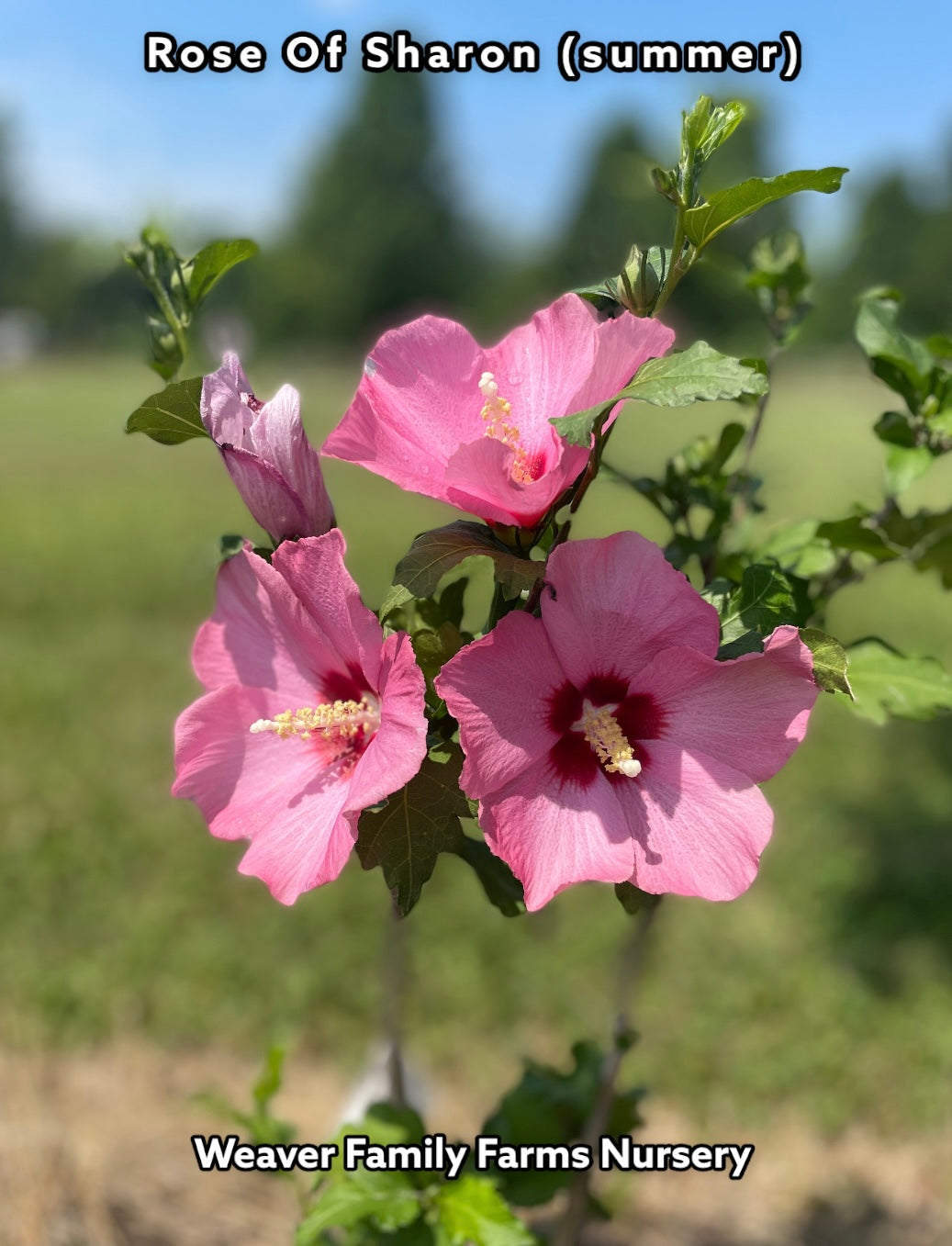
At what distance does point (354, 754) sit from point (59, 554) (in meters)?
6.62

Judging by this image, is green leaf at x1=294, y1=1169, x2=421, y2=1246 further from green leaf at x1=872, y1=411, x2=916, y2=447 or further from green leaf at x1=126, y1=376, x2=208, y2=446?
green leaf at x1=872, y1=411, x2=916, y2=447

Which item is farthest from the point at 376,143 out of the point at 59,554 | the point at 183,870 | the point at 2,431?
the point at 183,870

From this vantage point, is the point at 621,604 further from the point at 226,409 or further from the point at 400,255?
the point at 400,255

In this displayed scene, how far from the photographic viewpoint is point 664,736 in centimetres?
87

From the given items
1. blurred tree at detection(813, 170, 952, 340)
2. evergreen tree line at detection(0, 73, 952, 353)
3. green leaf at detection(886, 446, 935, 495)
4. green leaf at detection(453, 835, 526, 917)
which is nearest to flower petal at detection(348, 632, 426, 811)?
green leaf at detection(453, 835, 526, 917)

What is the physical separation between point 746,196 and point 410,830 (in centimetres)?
57

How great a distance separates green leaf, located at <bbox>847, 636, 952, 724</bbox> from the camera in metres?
1.08

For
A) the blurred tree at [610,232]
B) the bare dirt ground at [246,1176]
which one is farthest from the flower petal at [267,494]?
the blurred tree at [610,232]

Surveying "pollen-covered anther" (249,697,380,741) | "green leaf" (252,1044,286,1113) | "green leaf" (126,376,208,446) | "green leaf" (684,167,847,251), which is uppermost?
"green leaf" (684,167,847,251)

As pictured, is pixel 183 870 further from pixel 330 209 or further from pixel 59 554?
pixel 330 209

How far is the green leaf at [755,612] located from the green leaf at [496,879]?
0.31 m

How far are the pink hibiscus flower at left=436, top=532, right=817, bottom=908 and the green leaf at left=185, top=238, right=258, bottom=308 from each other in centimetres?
47

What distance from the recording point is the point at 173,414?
0.89 meters

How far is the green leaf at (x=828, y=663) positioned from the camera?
81 centimetres
